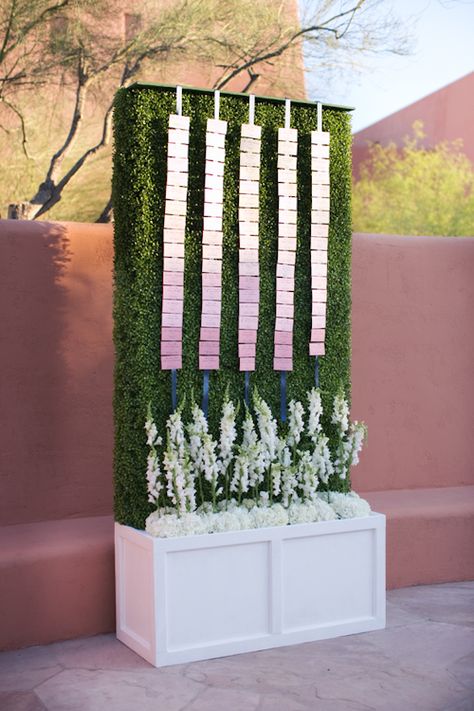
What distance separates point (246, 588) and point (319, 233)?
185 cm

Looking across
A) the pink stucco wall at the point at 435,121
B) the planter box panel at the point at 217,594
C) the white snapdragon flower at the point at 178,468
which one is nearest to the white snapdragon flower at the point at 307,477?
the planter box panel at the point at 217,594

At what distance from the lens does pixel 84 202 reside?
16984 mm

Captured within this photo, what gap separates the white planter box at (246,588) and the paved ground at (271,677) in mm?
77

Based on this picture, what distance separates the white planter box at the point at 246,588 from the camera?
4387 mm

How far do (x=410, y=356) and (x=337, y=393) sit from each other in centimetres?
129

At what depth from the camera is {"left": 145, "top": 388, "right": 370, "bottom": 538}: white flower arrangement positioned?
4.49 meters

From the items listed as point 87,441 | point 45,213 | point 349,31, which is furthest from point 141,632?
point 349,31

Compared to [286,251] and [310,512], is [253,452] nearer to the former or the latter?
[310,512]

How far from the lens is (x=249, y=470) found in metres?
4.71

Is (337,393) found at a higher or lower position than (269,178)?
lower

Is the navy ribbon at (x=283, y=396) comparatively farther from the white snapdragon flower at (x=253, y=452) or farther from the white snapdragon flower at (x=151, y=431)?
the white snapdragon flower at (x=151, y=431)

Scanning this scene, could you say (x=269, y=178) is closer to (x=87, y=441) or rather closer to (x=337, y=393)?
(x=337, y=393)

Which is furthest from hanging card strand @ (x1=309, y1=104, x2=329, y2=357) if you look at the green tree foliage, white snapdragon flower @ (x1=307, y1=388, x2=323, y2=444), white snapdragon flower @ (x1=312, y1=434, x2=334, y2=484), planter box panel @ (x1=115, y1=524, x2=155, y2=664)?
the green tree foliage

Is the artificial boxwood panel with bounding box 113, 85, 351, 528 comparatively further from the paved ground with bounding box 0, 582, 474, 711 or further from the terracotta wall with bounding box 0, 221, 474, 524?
the paved ground with bounding box 0, 582, 474, 711
